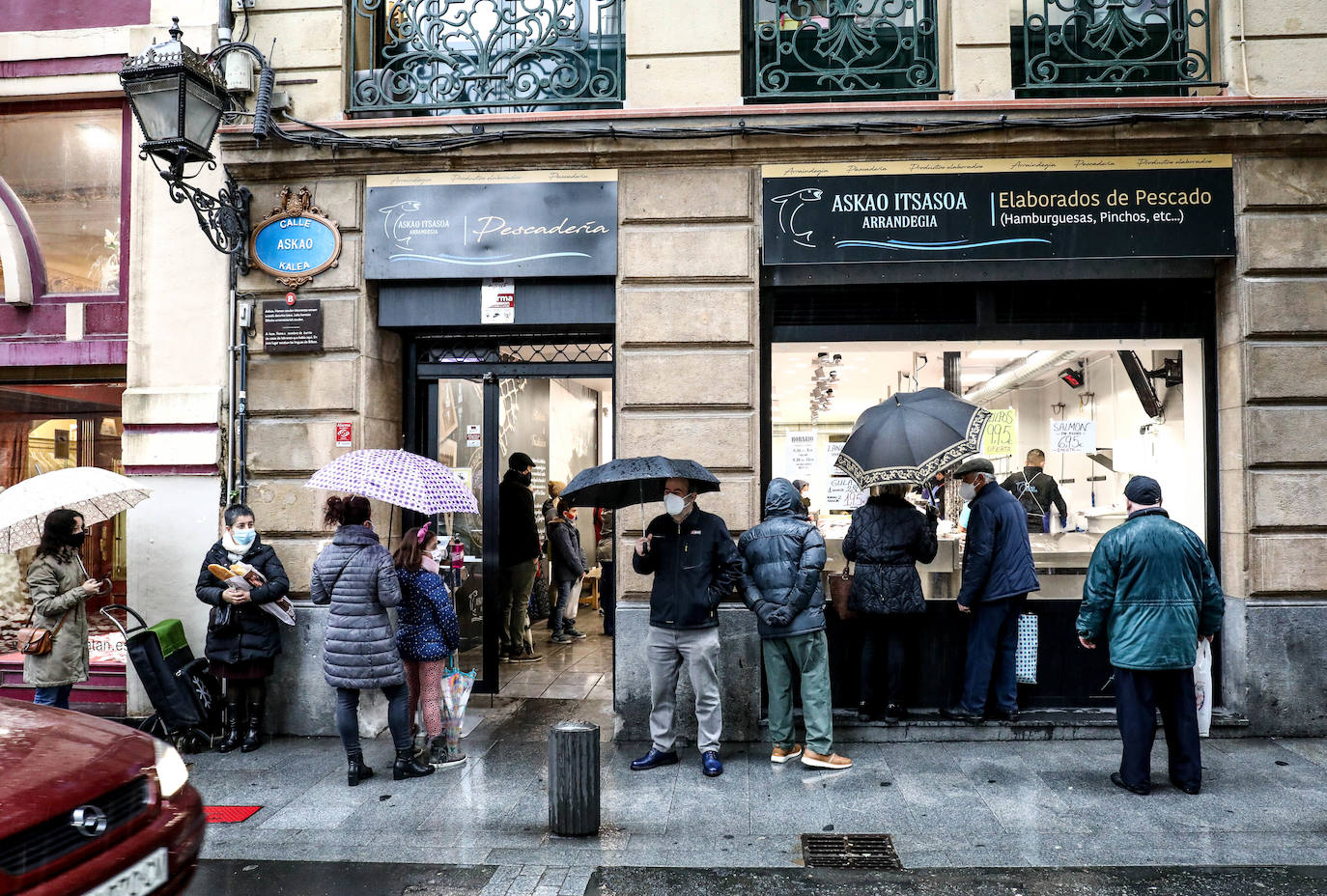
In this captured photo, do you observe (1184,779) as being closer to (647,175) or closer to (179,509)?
(647,175)

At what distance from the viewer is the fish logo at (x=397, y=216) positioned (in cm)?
738

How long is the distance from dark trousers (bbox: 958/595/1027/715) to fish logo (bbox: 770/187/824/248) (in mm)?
3217

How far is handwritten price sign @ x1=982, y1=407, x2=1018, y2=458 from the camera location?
7.44 meters

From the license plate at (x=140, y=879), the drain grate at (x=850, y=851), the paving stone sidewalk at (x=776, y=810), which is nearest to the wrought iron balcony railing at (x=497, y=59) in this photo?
the paving stone sidewalk at (x=776, y=810)

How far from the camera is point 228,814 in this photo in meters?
5.48

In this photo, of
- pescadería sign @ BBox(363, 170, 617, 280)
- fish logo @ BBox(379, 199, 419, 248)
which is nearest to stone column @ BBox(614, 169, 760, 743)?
A: pescadería sign @ BBox(363, 170, 617, 280)

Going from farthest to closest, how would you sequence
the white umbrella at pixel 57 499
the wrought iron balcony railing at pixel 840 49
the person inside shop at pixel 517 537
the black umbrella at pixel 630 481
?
1. the person inside shop at pixel 517 537
2. the wrought iron balcony railing at pixel 840 49
3. the white umbrella at pixel 57 499
4. the black umbrella at pixel 630 481

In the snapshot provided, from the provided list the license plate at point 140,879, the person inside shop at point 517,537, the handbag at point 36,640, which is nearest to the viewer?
the license plate at point 140,879

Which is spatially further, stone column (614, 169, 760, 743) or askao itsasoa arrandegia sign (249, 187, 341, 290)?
askao itsasoa arrandegia sign (249, 187, 341, 290)

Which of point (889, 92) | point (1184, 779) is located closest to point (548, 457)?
point (889, 92)

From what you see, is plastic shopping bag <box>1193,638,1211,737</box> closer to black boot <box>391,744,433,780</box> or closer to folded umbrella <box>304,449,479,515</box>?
folded umbrella <box>304,449,479,515</box>

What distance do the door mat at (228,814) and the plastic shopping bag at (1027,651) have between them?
567cm

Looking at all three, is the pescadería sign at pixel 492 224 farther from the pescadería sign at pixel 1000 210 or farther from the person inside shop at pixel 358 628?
the person inside shop at pixel 358 628

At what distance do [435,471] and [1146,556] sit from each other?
4.74 metres
